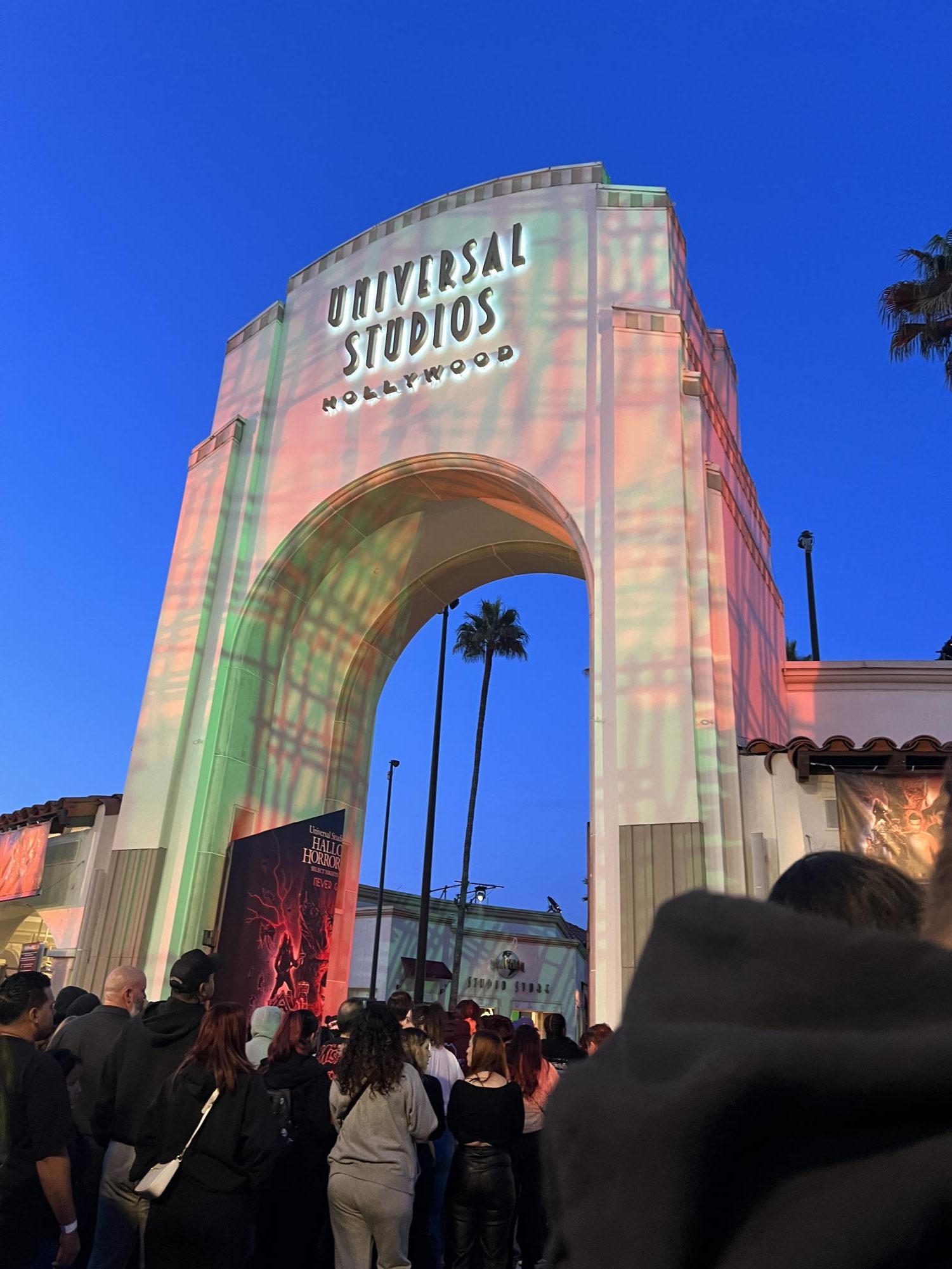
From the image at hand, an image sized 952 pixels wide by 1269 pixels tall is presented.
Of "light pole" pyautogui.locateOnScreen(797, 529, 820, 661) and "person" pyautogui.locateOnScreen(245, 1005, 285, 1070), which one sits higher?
"light pole" pyautogui.locateOnScreen(797, 529, 820, 661)

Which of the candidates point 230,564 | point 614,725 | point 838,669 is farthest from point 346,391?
point 838,669

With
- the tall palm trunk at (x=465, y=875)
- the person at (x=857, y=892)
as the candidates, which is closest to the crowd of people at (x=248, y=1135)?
the person at (x=857, y=892)

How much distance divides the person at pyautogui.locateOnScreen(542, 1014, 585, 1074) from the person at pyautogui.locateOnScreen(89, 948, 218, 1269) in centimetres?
287

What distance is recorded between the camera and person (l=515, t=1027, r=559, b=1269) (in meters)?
5.45

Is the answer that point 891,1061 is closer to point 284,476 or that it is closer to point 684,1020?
point 684,1020

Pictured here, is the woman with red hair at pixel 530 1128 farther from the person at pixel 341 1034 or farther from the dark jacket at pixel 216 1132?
the dark jacket at pixel 216 1132

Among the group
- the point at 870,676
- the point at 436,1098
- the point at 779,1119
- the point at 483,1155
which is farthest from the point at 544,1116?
the point at 870,676

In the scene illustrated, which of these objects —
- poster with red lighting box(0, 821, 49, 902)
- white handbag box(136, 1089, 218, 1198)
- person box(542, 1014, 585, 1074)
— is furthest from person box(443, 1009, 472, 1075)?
poster with red lighting box(0, 821, 49, 902)

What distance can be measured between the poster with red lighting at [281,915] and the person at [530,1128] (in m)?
6.85

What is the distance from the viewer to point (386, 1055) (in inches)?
169

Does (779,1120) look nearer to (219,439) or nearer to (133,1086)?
(133,1086)

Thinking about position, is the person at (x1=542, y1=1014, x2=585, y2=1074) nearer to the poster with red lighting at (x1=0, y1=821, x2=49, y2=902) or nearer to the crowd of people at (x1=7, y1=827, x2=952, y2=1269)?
the crowd of people at (x1=7, y1=827, x2=952, y2=1269)

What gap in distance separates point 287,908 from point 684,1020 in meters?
13.2

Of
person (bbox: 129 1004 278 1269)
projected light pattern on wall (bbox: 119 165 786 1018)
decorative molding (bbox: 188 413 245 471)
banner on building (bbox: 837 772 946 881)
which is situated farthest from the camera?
decorative molding (bbox: 188 413 245 471)
